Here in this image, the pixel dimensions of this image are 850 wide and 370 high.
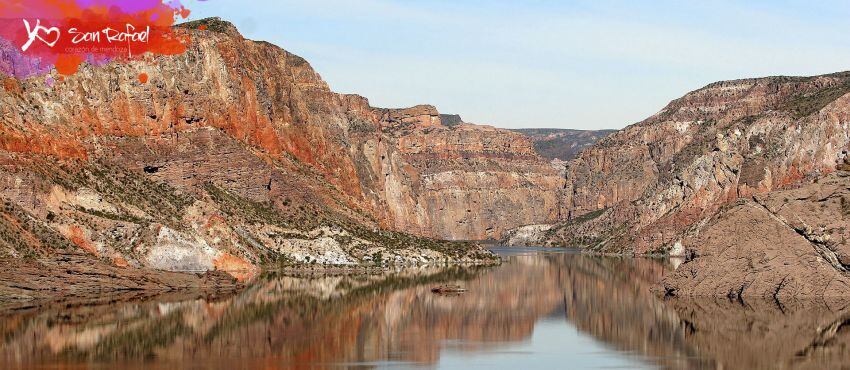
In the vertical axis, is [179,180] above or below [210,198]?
above

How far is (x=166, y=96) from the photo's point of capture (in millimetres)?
147375

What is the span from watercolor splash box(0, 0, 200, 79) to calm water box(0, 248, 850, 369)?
101ft

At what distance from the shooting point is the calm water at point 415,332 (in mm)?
69500

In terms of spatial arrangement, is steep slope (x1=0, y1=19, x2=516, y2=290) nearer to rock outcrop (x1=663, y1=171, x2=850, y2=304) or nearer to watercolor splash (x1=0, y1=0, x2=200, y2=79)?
watercolor splash (x1=0, y1=0, x2=200, y2=79)

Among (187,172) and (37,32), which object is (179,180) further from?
(37,32)

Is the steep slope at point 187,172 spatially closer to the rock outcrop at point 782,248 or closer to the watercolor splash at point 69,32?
the watercolor splash at point 69,32

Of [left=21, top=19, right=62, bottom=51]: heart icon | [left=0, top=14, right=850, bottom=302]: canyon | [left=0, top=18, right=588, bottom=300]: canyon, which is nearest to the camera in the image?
[left=0, top=14, right=850, bottom=302]: canyon

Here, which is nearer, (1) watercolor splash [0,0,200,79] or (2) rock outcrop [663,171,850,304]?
(2) rock outcrop [663,171,850,304]

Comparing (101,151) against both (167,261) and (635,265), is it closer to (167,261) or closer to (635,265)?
(167,261)

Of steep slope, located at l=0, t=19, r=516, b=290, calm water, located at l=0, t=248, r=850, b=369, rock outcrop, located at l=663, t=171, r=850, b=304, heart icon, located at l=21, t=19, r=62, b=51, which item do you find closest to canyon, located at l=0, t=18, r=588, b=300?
steep slope, located at l=0, t=19, r=516, b=290

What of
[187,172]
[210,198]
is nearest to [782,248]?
[210,198]

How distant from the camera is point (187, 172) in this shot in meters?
147

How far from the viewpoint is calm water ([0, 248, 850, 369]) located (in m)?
69.5

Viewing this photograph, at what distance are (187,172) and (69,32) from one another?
80.0 feet
